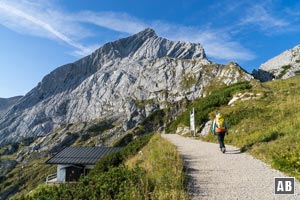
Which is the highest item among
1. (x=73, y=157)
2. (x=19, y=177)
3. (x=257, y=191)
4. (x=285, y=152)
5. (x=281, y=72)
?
(x=281, y=72)

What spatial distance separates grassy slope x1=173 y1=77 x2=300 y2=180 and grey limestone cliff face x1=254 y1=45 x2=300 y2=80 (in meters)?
137

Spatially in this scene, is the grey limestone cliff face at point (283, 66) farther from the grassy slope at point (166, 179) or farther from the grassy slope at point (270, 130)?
the grassy slope at point (166, 179)

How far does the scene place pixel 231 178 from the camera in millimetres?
10555

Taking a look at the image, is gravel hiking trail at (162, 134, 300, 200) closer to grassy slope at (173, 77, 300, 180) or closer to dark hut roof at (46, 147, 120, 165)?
grassy slope at (173, 77, 300, 180)

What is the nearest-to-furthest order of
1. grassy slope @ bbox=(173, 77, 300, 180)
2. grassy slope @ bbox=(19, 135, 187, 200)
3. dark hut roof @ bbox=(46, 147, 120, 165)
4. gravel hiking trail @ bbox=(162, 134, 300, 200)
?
grassy slope @ bbox=(19, 135, 187, 200), gravel hiking trail @ bbox=(162, 134, 300, 200), grassy slope @ bbox=(173, 77, 300, 180), dark hut roof @ bbox=(46, 147, 120, 165)

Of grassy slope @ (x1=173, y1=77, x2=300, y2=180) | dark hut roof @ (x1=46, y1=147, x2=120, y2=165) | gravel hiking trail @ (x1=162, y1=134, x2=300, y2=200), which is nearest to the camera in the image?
gravel hiking trail @ (x1=162, y1=134, x2=300, y2=200)

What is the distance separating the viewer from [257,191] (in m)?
8.94

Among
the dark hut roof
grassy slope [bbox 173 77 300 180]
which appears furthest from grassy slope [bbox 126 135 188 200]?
the dark hut roof

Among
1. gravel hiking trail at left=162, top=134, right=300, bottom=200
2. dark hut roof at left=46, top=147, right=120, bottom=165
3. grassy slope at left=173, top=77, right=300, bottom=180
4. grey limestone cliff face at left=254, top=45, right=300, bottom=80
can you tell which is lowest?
dark hut roof at left=46, top=147, right=120, bottom=165

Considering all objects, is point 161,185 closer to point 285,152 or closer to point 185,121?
point 285,152

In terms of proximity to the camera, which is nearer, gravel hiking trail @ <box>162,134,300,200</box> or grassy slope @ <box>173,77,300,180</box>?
gravel hiking trail @ <box>162,134,300,200</box>

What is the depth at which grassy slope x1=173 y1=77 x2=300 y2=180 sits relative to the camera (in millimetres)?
11831

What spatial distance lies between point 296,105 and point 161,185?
17756mm

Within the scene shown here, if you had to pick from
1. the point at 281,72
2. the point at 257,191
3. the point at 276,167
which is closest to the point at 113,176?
the point at 257,191
